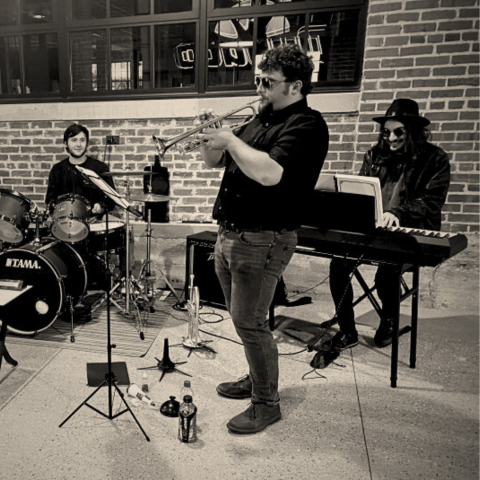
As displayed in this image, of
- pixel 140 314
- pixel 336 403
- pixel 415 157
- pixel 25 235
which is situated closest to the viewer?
pixel 336 403

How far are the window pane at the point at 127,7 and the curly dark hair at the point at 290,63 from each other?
→ 338 cm

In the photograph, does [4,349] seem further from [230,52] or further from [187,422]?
[230,52]

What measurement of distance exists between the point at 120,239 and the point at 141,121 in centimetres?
142

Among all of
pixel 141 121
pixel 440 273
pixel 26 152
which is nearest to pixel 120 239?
pixel 141 121

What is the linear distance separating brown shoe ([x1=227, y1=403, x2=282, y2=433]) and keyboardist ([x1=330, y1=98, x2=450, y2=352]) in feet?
3.42

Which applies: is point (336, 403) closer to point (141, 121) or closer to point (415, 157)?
point (415, 157)

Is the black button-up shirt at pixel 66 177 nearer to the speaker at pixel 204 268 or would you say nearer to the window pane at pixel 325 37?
the speaker at pixel 204 268

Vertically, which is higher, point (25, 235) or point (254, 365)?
point (25, 235)

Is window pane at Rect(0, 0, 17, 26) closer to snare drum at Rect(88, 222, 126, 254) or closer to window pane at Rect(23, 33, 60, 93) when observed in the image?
window pane at Rect(23, 33, 60, 93)

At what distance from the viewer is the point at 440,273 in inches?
170

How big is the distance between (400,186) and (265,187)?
5.46ft

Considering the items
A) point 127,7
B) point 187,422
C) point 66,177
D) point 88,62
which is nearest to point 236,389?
point 187,422

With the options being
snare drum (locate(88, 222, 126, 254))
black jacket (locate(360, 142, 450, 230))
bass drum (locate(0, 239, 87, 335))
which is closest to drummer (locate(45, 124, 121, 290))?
snare drum (locate(88, 222, 126, 254))

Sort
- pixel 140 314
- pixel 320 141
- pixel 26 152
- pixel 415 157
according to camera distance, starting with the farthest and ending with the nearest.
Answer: pixel 26 152 < pixel 140 314 < pixel 415 157 < pixel 320 141
